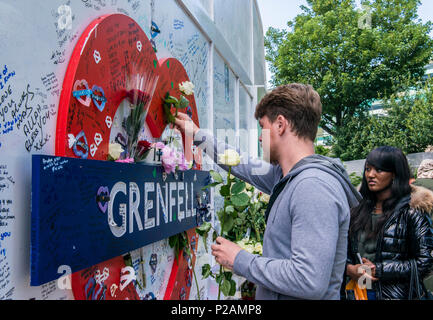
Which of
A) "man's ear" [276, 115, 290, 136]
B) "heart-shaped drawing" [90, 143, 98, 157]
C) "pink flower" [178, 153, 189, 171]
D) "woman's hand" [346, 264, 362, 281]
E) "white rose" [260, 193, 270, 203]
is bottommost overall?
"woman's hand" [346, 264, 362, 281]

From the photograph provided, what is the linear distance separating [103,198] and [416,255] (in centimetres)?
184

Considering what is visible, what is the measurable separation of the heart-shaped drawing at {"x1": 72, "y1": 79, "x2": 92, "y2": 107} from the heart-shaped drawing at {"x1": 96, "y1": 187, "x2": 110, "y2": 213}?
0.27m

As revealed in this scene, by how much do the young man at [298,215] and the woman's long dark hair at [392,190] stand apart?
3.91 feet

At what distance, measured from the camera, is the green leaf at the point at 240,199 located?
133cm

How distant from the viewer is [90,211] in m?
1.06

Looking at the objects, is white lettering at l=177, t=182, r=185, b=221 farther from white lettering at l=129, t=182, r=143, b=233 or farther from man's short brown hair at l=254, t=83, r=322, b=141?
man's short brown hair at l=254, t=83, r=322, b=141

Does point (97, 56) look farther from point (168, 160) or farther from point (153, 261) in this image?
point (153, 261)

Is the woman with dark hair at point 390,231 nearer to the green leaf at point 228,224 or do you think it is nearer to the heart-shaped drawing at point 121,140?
the green leaf at point 228,224

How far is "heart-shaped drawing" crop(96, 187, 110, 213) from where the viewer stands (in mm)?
1104

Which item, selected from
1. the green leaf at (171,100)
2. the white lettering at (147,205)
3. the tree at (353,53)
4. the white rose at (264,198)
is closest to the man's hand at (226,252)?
the white lettering at (147,205)

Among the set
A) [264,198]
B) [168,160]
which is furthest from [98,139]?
[264,198]

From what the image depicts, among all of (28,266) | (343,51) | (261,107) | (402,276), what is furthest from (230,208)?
(343,51)

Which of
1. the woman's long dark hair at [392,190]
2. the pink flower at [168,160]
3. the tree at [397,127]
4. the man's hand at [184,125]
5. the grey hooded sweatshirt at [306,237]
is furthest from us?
the tree at [397,127]

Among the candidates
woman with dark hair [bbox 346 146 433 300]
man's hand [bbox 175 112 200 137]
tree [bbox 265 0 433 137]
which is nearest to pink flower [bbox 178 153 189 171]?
man's hand [bbox 175 112 200 137]
